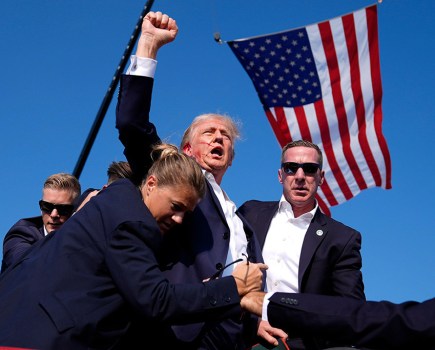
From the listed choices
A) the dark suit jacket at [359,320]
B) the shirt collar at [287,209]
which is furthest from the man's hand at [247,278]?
the shirt collar at [287,209]

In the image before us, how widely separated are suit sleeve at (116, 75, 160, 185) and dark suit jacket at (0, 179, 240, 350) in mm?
512

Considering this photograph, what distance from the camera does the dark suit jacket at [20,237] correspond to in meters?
4.86

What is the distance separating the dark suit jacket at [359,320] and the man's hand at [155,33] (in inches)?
65.1

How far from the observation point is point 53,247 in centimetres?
310

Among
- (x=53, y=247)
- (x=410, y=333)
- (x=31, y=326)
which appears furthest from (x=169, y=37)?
(x=410, y=333)

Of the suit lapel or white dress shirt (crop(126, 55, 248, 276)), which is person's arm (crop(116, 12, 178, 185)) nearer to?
white dress shirt (crop(126, 55, 248, 276))

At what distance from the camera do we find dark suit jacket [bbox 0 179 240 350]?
9.23 ft

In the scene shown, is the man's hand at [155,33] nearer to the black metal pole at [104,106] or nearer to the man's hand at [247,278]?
the man's hand at [247,278]

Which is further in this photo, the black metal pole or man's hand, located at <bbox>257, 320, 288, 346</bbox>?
the black metal pole

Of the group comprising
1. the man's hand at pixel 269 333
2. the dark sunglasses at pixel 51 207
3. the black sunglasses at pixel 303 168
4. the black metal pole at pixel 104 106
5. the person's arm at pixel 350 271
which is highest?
the black metal pole at pixel 104 106

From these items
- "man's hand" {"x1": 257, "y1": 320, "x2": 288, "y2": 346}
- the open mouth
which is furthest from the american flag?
"man's hand" {"x1": 257, "y1": 320, "x2": 288, "y2": 346}

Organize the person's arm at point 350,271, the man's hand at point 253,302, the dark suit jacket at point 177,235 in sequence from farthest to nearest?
1. the person's arm at point 350,271
2. the dark suit jacket at point 177,235
3. the man's hand at point 253,302

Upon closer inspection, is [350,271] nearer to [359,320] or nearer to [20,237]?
[359,320]

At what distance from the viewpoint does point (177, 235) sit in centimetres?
375
